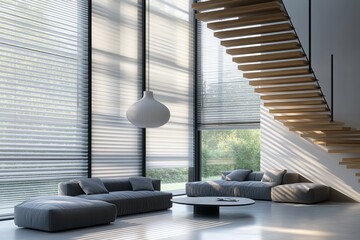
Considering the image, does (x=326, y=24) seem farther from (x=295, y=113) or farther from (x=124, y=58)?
(x=124, y=58)

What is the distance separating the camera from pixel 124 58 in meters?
11.2

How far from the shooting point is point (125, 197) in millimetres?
8789

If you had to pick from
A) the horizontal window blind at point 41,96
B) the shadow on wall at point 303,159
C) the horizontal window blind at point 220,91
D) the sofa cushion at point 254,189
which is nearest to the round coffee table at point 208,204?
the sofa cushion at point 254,189

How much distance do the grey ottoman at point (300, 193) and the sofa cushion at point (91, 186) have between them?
3592 millimetres

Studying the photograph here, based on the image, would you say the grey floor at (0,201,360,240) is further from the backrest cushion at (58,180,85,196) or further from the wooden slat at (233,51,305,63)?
the wooden slat at (233,51,305,63)

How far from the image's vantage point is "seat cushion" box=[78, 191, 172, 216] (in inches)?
337

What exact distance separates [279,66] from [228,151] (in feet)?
12.9

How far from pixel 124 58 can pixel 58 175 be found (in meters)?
2.97

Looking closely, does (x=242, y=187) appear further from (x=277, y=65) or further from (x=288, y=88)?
(x=277, y=65)

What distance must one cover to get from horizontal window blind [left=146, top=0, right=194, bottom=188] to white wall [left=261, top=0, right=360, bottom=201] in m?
2.23

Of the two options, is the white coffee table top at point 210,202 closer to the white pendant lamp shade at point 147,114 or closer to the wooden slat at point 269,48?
the white pendant lamp shade at point 147,114

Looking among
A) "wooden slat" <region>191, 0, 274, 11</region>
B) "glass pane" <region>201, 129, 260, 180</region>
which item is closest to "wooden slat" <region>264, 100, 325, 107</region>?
"glass pane" <region>201, 129, 260, 180</region>

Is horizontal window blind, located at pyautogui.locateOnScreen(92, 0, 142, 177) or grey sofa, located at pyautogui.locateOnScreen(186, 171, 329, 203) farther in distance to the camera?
grey sofa, located at pyautogui.locateOnScreen(186, 171, 329, 203)

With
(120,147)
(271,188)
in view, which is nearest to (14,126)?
(120,147)
